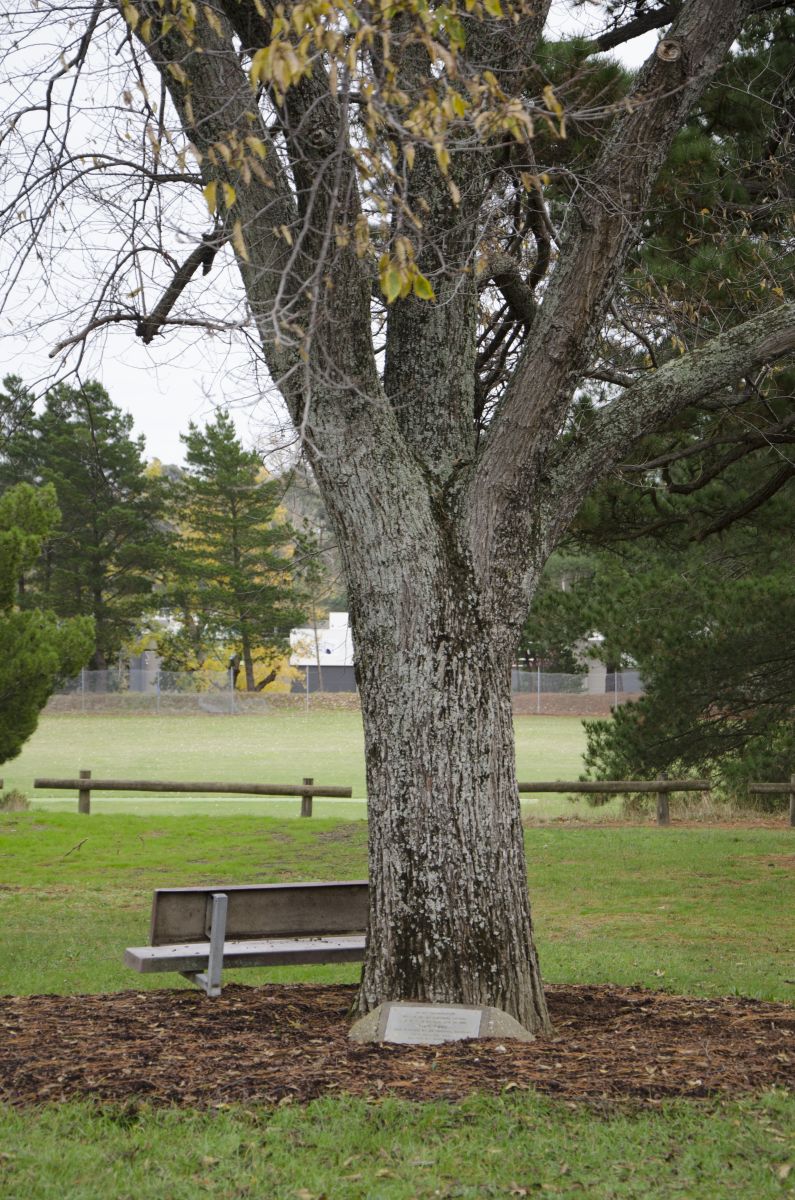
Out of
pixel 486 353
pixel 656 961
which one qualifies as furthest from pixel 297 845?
pixel 486 353

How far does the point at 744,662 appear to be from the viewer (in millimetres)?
14219

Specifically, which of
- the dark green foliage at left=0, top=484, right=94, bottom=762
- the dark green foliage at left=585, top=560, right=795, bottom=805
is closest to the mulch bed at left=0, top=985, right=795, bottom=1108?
the dark green foliage at left=585, top=560, right=795, bottom=805

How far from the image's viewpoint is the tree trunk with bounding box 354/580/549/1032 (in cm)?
484

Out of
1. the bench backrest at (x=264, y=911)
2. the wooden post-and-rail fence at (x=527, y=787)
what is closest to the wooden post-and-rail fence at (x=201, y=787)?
the wooden post-and-rail fence at (x=527, y=787)

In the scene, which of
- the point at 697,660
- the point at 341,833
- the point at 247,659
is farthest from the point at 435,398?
the point at 247,659

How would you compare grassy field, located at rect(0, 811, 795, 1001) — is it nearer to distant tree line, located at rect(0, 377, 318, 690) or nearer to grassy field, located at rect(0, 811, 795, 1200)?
grassy field, located at rect(0, 811, 795, 1200)

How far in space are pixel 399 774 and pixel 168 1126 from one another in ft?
5.65

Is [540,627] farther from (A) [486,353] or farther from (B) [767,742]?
(A) [486,353]

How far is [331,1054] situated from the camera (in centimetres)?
446

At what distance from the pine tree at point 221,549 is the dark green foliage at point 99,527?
4.00 feet

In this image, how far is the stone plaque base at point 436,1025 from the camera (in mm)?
4734

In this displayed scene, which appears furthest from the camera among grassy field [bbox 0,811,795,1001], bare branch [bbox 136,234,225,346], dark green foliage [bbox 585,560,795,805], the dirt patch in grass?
the dirt patch in grass

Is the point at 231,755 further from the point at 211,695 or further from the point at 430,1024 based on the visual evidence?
the point at 430,1024

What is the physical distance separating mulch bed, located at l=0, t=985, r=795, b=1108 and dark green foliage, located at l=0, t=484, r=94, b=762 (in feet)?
37.4
